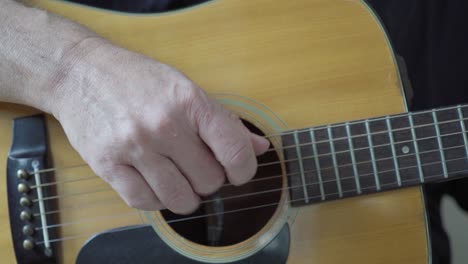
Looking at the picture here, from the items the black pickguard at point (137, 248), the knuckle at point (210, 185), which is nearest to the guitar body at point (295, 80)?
Answer: the black pickguard at point (137, 248)

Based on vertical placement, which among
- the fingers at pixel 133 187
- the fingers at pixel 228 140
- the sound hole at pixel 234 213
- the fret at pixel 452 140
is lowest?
the sound hole at pixel 234 213

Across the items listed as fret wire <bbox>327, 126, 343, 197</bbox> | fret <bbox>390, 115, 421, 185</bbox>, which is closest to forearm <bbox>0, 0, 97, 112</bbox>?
fret wire <bbox>327, 126, 343, 197</bbox>

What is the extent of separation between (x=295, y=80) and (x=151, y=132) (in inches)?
11.3

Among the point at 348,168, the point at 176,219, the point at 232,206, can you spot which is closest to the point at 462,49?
the point at 348,168

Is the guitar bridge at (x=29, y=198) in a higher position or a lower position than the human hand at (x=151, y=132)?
lower

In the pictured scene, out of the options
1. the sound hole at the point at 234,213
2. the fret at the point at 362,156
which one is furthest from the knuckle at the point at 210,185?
the fret at the point at 362,156

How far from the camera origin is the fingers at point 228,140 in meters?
0.62

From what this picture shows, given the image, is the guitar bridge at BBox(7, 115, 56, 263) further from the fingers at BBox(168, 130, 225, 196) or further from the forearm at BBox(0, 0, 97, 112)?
the fingers at BBox(168, 130, 225, 196)

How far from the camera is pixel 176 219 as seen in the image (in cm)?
77

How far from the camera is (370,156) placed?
2.41 ft

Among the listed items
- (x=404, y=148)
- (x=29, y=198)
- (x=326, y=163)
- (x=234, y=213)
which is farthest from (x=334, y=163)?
(x=29, y=198)

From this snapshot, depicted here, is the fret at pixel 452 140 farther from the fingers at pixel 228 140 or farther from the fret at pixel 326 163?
the fingers at pixel 228 140

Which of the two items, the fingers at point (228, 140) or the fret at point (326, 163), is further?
the fret at point (326, 163)

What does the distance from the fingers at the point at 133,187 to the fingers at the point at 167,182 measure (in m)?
0.01
